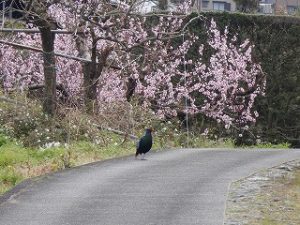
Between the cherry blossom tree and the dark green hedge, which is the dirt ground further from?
the dark green hedge

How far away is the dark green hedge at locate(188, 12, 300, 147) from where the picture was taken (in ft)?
62.7

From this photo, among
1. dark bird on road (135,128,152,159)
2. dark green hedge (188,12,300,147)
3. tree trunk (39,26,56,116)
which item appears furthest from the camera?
dark green hedge (188,12,300,147)

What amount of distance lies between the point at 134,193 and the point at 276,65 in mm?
11528

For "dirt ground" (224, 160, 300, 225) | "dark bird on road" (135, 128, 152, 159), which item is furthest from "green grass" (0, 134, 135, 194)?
"dirt ground" (224, 160, 300, 225)

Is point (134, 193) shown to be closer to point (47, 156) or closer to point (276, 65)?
point (47, 156)

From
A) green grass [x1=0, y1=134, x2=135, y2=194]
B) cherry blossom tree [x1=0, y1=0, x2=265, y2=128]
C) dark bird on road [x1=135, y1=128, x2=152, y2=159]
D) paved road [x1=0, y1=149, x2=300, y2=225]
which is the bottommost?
green grass [x1=0, y1=134, x2=135, y2=194]

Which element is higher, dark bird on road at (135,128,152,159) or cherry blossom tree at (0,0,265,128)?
cherry blossom tree at (0,0,265,128)

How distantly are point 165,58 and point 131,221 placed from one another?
1207cm

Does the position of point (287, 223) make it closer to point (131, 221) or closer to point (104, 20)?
point (131, 221)

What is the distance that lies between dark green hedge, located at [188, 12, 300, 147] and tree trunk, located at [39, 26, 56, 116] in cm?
584

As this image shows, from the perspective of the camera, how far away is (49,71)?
48.5ft

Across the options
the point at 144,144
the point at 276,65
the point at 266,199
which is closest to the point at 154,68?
the point at 276,65

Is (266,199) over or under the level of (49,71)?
under

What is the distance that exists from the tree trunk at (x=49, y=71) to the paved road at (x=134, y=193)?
11.0 feet
